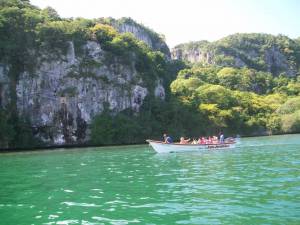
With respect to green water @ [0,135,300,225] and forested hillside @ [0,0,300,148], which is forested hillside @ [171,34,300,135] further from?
green water @ [0,135,300,225]

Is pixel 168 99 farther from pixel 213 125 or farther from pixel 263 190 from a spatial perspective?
pixel 263 190

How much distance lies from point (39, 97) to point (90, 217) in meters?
57.9

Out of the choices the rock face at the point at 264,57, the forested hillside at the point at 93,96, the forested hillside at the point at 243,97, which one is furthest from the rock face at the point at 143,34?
the forested hillside at the point at 93,96

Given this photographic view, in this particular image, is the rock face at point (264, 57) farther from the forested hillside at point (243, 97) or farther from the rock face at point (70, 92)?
the rock face at point (70, 92)

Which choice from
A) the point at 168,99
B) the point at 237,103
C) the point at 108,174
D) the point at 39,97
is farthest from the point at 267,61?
the point at 108,174

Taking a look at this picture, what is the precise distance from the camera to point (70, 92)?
7062 centimetres

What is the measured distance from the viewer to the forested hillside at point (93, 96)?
222ft

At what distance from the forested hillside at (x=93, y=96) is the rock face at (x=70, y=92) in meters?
0.16

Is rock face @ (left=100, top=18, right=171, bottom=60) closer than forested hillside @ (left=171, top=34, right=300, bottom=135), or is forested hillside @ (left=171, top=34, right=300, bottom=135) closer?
forested hillside @ (left=171, top=34, right=300, bottom=135)

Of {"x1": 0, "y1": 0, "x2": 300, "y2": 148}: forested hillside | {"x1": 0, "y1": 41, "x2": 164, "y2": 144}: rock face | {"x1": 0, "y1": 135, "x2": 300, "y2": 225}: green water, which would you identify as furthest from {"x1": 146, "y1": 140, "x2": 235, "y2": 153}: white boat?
{"x1": 0, "y1": 41, "x2": 164, "y2": 144}: rock face

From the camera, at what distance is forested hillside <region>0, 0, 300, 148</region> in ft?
222

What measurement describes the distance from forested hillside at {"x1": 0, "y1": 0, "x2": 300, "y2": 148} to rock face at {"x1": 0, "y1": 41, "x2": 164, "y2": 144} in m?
0.16

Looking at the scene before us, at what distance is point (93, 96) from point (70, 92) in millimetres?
4629

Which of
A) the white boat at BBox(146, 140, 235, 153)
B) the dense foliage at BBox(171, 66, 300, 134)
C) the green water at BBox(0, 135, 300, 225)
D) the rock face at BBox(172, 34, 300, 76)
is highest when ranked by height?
the rock face at BBox(172, 34, 300, 76)
